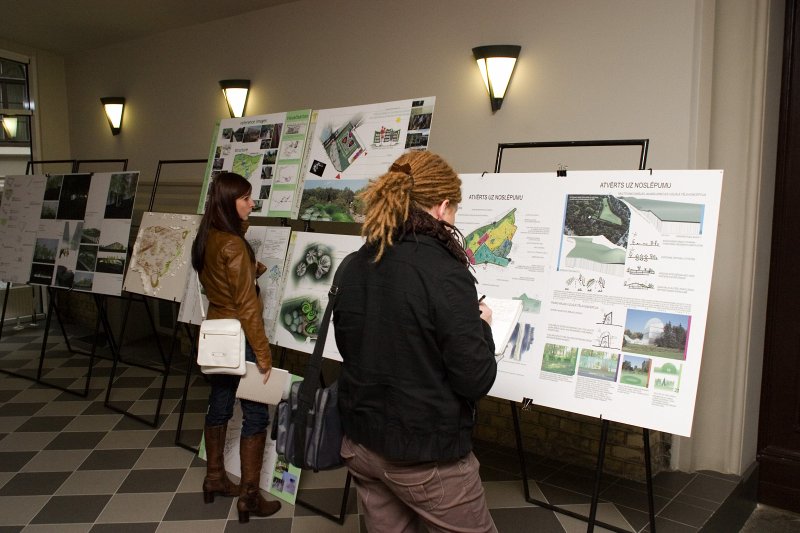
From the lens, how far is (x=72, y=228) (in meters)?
5.22

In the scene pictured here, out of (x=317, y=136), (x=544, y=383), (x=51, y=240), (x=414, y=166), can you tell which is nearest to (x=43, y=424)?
(x=51, y=240)

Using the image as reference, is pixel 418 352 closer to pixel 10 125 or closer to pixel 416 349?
pixel 416 349

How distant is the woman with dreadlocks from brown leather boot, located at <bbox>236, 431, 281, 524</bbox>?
1503mm

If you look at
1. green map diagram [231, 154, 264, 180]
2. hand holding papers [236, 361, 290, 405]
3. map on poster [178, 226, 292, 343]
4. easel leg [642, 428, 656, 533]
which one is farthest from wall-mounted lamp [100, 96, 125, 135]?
easel leg [642, 428, 656, 533]

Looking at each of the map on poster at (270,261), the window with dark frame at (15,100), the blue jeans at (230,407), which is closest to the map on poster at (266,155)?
the map on poster at (270,261)

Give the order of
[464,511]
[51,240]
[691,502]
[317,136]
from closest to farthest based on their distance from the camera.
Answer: [464,511] → [691,502] → [317,136] → [51,240]

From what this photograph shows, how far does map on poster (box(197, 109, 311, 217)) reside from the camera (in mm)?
3789

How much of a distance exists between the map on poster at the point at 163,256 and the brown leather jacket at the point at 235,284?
1160 millimetres

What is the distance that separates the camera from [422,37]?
441 centimetres

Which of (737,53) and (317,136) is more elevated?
(737,53)

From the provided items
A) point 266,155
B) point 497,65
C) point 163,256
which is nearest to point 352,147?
point 266,155

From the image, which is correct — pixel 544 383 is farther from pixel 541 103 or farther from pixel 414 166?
pixel 541 103

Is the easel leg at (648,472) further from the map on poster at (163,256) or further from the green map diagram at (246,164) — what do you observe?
the map on poster at (163,256)

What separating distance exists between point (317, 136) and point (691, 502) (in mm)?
2801
